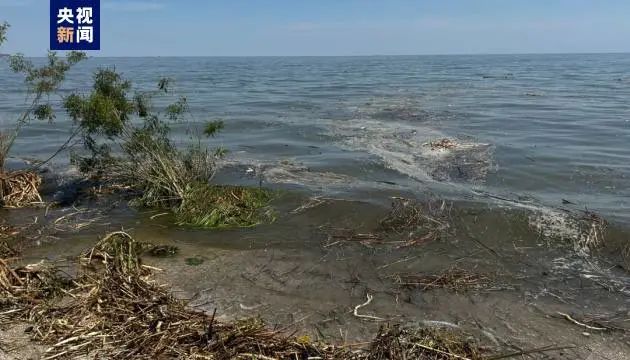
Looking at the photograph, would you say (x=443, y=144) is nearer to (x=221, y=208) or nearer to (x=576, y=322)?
(x=221, y=208)

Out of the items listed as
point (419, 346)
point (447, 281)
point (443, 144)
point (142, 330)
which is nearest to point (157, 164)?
point (142, 330)

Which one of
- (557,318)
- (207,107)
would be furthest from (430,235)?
(207,107)

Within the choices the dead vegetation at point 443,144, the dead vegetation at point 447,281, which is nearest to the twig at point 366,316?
the dead vegetation at point 447,281

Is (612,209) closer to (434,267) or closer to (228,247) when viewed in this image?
(434,267)

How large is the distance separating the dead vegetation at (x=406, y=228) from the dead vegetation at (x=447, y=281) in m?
1.29

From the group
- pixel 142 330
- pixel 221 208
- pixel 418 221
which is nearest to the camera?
pixel 142 330

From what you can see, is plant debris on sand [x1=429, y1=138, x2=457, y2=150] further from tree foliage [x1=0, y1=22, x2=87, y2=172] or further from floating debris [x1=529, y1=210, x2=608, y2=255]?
tree foliage [x1=0, y1=22, x2=87, y2=172]

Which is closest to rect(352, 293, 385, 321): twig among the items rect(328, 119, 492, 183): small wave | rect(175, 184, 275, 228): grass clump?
rect(175, 184, 275, 228): grass clump

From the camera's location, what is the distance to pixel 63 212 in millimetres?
10922

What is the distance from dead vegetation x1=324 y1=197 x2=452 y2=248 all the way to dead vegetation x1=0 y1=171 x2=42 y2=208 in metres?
6.44

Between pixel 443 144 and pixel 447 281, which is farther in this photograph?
pixel 443 144

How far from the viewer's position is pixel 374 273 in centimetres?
809

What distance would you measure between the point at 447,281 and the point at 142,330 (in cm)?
428

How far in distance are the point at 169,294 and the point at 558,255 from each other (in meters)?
6.23
